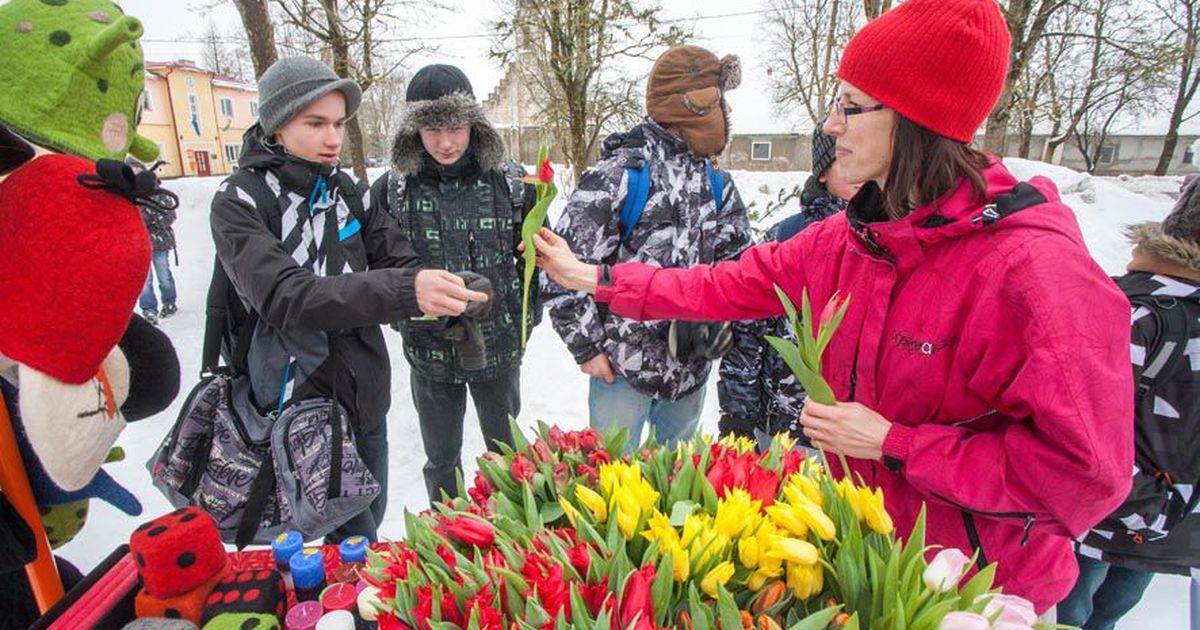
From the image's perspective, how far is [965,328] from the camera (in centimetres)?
122

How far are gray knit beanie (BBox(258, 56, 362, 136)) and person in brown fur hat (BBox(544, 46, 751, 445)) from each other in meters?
0.91

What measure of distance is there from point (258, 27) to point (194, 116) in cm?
3037

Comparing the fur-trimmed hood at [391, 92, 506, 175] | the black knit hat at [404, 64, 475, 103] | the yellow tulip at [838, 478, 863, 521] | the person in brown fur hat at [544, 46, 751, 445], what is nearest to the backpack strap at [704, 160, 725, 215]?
the person in brown fur hat at [544, 46, 751, 445]

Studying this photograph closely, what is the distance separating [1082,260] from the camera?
1133 millimetres

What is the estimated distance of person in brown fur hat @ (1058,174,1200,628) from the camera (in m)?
1.86

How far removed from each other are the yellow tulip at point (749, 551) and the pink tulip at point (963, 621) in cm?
25

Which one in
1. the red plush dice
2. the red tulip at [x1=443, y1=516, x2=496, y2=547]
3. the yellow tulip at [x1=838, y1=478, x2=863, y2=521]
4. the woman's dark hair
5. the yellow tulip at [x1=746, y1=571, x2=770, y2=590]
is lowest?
the red plush dice

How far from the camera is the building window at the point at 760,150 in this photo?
31.4 metres

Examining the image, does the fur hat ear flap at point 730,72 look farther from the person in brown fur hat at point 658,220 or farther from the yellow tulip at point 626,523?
the yellow tulip at point 626,523

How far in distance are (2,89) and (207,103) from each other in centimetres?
3639

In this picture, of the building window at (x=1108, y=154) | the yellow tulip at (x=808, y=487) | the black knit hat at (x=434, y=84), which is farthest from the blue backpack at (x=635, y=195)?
the building window at (x=1108, y=154)

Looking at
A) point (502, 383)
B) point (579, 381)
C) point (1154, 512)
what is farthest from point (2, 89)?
point (579, 381)

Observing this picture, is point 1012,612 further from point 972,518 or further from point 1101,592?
point 1101,592

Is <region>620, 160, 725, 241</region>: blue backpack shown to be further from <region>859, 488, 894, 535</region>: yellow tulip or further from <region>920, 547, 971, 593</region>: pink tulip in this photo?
<region>920, 547, 971, 593</region>: pink tulip
